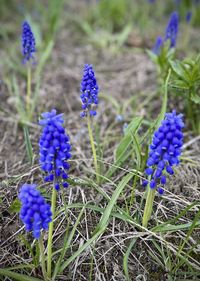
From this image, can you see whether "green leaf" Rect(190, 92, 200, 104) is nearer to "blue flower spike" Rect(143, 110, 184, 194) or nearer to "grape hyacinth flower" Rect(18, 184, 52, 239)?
"blue flower spike" Rect(143, 110, 184, 194)

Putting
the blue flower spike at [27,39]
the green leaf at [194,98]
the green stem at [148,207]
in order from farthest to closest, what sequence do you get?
the blue flower spike at [27,39] < the green leaf at [194,98] < the green stem at [148,207]

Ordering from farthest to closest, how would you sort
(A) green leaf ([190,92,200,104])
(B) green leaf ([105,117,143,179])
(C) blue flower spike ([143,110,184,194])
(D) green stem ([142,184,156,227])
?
(A) green leaf ([190,92,200,104]), (B) green leaf ([105,117,143,179]), (D) green stem ([142,184,156,227]), (C) blue flower spike ([143,110,184,194])

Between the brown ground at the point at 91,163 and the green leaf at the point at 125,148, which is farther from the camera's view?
the green leaf at the point at 125,148

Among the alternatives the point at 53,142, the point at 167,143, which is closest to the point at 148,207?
the point at 167,143

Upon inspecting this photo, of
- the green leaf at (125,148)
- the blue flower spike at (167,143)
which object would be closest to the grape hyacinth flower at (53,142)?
the blue flower spike at (167,143)

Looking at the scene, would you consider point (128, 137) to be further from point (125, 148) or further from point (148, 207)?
point (148, 207)

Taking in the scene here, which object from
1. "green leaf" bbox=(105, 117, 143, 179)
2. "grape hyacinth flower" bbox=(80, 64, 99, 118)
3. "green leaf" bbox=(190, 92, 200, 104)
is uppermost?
"grape hyacinth flower" bbox=(80, 64, 99, 118)

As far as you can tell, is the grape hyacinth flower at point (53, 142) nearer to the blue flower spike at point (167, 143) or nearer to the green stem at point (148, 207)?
the blue flower spike at point (167, 143)

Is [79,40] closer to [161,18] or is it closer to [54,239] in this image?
[161,18]

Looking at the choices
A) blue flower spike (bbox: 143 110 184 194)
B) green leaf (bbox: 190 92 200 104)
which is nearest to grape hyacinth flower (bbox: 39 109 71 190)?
blue flower spike (bbox: 143 110 184 194)

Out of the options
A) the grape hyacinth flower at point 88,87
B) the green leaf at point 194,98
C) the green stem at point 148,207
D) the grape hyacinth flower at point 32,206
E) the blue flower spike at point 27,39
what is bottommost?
the green stem at point 148,207

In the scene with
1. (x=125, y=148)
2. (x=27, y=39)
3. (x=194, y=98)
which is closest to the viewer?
(x=125, y=148)

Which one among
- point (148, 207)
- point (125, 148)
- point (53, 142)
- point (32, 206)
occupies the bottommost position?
point (148, 207)
